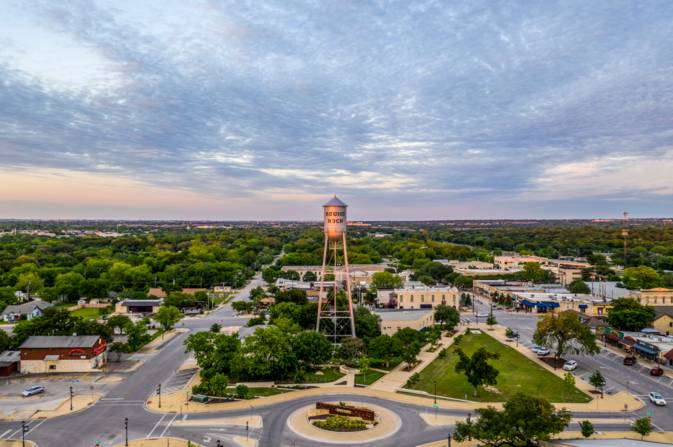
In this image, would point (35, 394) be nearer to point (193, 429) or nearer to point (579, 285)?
point (193, 429)

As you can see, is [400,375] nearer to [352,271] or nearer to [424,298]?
[424,298]

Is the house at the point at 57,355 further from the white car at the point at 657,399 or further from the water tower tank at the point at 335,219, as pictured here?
the white car at the point at 657,399

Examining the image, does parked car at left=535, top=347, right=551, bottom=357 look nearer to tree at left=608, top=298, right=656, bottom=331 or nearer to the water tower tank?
tree at left=608, top=298, right=656, bottom=331

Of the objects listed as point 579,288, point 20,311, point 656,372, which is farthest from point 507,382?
point 20,311

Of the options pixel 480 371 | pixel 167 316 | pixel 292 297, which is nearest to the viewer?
pixel 480 371

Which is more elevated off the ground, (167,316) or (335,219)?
(335,219)

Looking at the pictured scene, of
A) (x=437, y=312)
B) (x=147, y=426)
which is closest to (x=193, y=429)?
(x=147, y=426)
